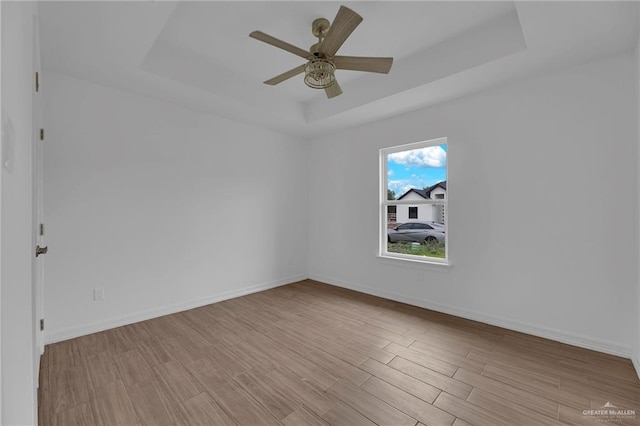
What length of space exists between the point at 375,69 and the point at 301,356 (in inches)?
98.7

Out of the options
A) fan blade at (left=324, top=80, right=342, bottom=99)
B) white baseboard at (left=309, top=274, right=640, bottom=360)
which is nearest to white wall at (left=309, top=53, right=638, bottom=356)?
white baseboard at (left=309, top=274, right=640, bottom=360)

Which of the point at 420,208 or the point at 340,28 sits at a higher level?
the point at 340,28

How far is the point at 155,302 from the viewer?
3279 millimetres

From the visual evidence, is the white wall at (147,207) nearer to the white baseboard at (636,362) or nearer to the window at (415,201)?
the window at (415,201)

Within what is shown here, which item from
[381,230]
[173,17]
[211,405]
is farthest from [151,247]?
[381,230]

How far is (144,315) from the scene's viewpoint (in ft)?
10.4

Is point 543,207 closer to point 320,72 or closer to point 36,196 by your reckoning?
point 320,72

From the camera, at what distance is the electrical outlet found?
287 centimetres

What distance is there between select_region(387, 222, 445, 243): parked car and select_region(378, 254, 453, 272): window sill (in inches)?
10.7

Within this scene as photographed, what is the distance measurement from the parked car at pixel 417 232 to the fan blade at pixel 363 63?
6.90 feet

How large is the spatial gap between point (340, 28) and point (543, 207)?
249 cm

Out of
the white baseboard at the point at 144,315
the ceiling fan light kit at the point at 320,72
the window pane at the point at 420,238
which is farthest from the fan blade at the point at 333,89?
the white baseboard at the point at 144,315

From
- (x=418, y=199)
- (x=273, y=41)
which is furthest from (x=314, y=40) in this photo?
(x=418, y=199)

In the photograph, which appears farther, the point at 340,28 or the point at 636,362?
the point at 636,362
